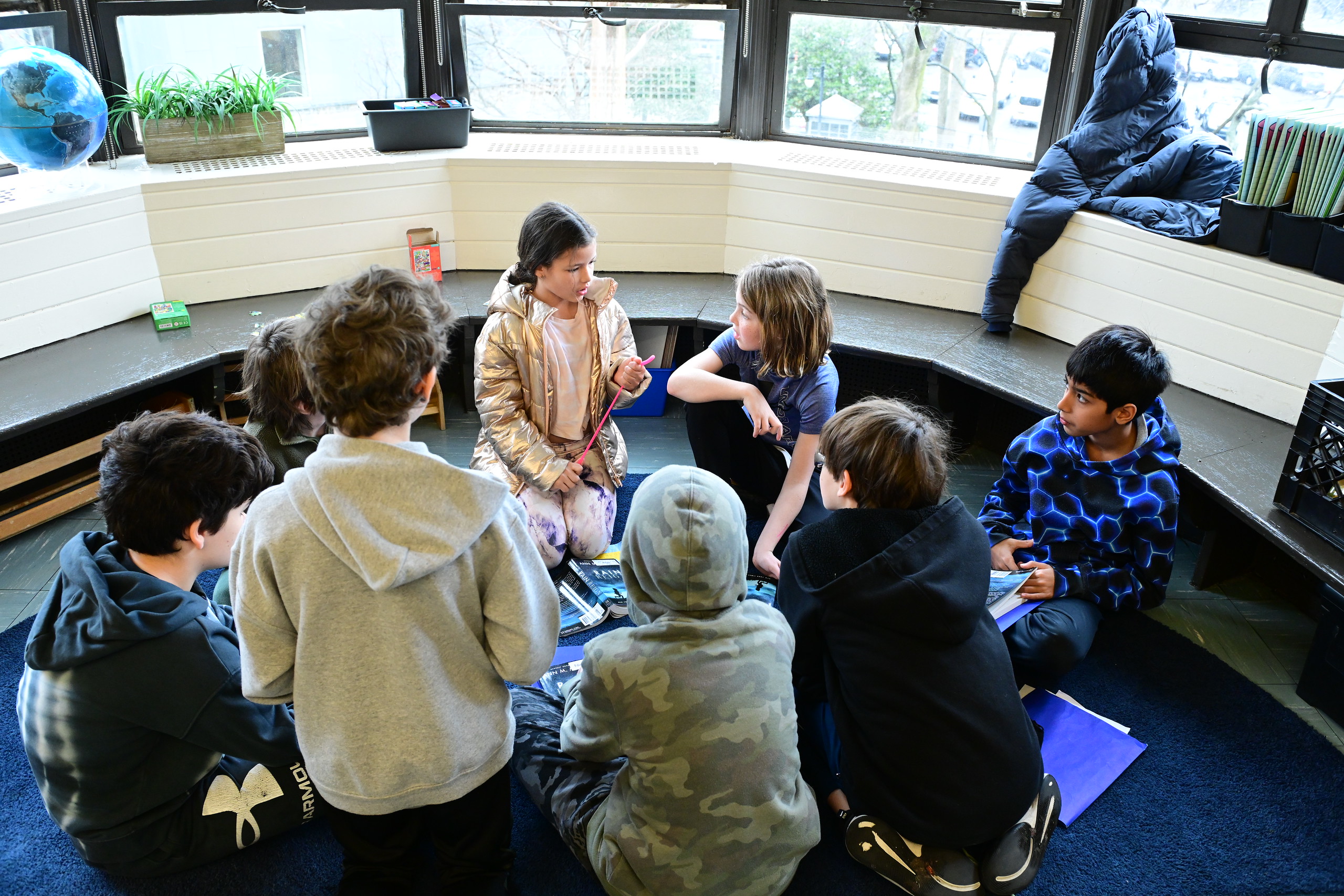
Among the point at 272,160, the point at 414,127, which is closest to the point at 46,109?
the point at 272,160

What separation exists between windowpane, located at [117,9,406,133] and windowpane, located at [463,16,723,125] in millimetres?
330

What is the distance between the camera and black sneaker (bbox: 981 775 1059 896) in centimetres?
177

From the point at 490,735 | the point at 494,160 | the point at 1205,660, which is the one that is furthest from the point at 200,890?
the point at 494,160

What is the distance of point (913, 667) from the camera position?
1659 mm

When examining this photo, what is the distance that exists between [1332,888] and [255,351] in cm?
237

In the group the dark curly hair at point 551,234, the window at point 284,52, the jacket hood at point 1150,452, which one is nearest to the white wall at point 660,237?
the window at point 284,52

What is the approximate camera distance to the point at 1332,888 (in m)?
1.86

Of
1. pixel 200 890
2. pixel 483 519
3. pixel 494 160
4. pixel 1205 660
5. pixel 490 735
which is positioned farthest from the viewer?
pixel 494 160

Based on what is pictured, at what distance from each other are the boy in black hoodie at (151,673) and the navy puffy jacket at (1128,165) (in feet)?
8.13

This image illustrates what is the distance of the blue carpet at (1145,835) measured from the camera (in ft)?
6.06

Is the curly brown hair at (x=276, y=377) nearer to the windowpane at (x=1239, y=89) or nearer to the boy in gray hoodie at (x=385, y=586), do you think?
the boy in gray hoodie at (x=385, y=586)

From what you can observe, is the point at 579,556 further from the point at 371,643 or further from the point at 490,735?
the point at 371,643

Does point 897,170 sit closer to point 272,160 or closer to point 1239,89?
point 1239,89

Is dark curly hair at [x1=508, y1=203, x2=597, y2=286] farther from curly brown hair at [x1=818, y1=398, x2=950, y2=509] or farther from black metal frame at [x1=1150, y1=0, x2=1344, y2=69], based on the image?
black metal frame at [x1=1150, y1=0, x2=1344, y2=69]
